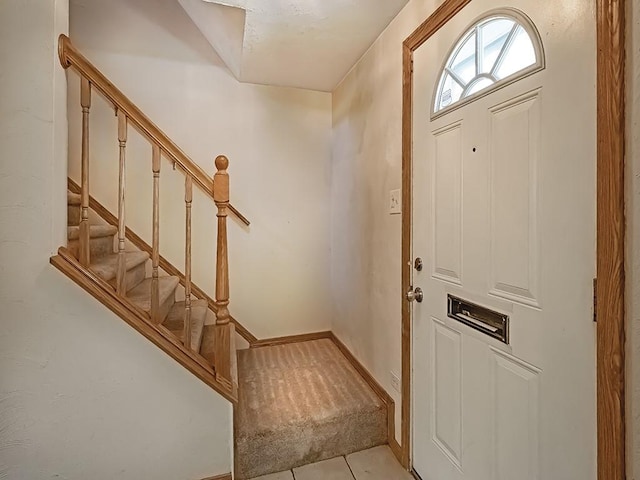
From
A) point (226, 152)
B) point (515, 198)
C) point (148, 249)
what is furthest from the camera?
point (226, 152)

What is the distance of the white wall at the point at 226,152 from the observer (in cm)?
233

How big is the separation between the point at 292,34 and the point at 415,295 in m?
1.63

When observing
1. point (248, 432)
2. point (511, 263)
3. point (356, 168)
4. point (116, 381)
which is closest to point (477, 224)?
point (511, 263)

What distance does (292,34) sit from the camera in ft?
6.06

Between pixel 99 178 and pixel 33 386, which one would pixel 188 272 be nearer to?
pixel 33 386

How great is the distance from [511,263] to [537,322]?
0.19m

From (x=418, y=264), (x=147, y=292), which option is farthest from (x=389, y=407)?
(x=147, y=292)

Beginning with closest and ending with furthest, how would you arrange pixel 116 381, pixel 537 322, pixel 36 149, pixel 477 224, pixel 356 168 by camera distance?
pixel 537 322 < pixel 477 224 < pixel 36 149 < pixel 116 381 < pixel 356 168

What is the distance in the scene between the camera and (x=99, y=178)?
2.32m

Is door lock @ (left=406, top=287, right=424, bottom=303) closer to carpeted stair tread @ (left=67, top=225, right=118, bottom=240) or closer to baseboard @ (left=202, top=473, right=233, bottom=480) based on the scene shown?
baseboard @ (left=202, top=473, right=233, bottom=480)

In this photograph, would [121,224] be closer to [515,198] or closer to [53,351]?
[53,351]

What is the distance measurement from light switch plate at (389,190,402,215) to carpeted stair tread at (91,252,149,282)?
1429 mm

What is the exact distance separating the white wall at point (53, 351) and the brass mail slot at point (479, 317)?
1.18m

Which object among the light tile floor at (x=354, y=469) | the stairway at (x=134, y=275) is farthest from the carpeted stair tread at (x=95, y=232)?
the light tile floor at (x=354, y=469)
